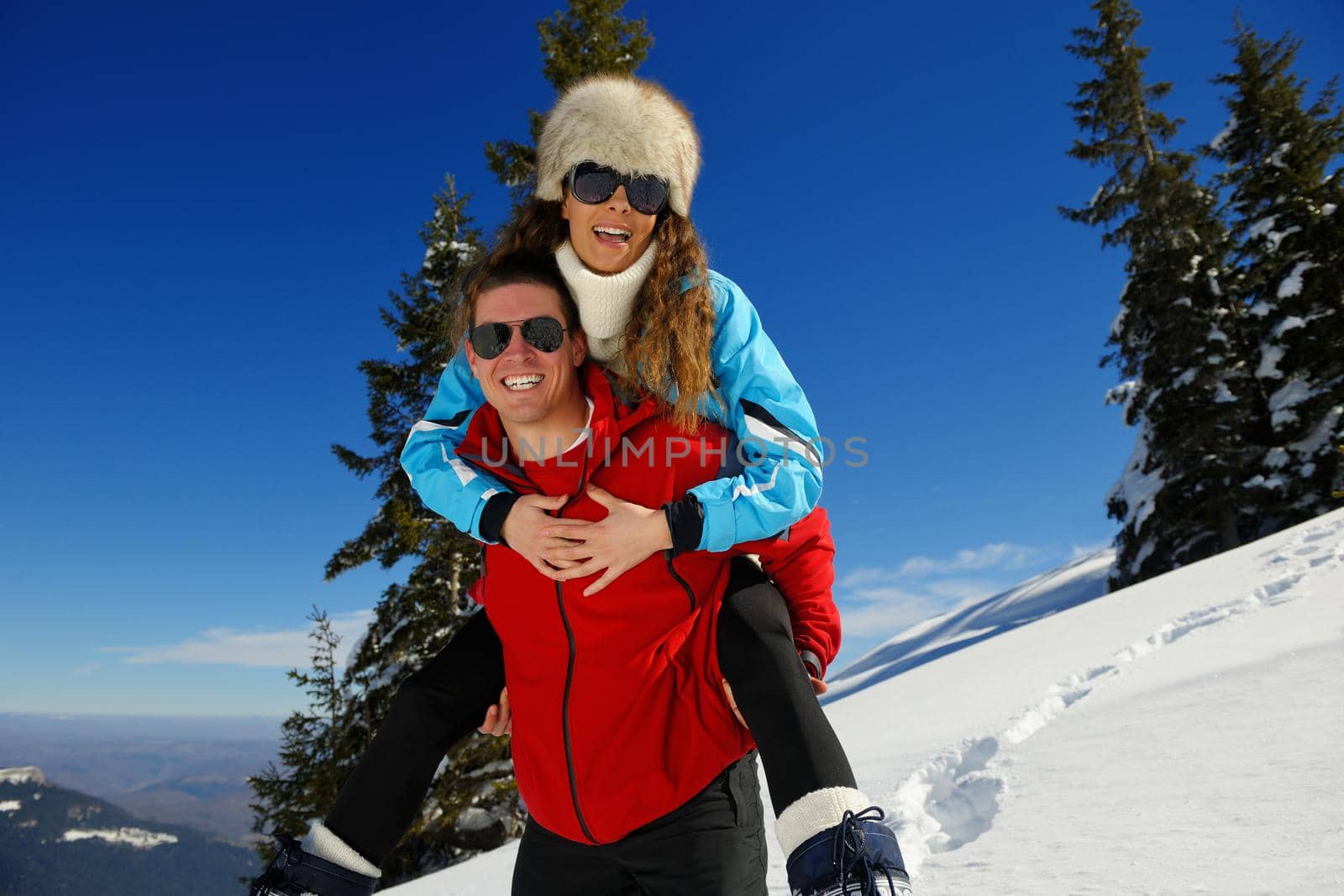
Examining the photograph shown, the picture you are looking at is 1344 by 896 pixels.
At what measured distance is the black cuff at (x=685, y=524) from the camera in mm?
1599

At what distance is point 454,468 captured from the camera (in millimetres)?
1906

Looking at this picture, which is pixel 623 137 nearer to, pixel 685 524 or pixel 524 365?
pixel 524 365

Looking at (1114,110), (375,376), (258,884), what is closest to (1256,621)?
(258,884)

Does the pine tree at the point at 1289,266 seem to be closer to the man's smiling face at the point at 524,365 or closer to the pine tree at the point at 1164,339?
the pine tree at the point at 1164,339

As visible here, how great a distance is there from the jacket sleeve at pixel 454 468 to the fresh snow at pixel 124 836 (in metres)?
234

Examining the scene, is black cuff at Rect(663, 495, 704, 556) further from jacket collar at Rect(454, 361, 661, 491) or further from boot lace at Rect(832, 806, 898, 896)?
boot lace at Rect(832, 806, 898, 896)

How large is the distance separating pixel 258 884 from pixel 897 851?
1450 mm

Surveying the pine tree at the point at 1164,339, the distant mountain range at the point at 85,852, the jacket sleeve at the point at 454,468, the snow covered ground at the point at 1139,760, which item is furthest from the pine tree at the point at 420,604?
the distant mountain range at the point at 85,852

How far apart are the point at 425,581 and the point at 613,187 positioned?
32.1 ft

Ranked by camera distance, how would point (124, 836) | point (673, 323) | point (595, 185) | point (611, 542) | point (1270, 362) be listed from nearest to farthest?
point (611, 542)
point (673, 323)
point (595, 185)
point (1270, 362)
point (124, 836)

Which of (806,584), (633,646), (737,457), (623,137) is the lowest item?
(633,646)

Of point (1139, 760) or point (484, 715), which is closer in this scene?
point (484, 715)

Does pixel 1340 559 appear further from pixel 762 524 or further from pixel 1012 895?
pixel 762 524

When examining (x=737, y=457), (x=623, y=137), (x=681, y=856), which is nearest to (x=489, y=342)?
(x=737, y=457)
